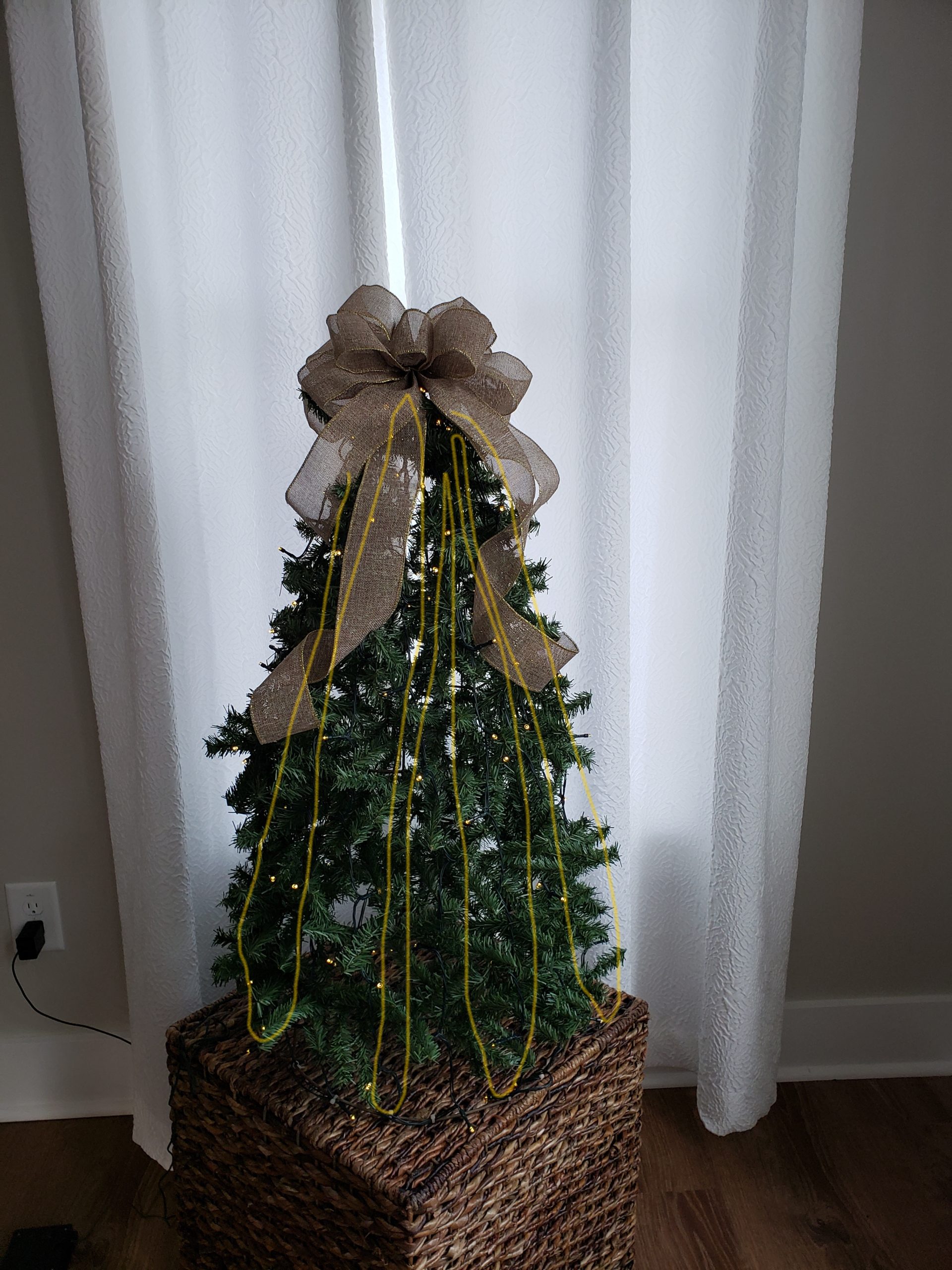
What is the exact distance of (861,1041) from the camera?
1.62 meters

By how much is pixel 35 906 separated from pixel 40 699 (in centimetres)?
36

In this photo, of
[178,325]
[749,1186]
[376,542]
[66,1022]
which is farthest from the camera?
[66,1022]

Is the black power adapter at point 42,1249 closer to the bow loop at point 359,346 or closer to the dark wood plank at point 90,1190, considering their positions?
the dark wood plank at point 90,1190

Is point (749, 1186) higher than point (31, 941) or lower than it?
lower

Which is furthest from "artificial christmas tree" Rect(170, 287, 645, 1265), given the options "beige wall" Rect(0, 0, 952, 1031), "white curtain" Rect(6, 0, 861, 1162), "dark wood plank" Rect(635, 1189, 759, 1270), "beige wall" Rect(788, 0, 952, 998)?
"beige wall" Rect(788, 0, 952, 998)

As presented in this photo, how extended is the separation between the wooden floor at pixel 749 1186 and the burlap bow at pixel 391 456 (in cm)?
94

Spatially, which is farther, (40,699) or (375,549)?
(40,699)

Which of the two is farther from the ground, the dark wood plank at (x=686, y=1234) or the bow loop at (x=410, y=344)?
the bow loop at (x=410, y=344)

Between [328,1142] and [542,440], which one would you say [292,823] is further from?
[542,440]

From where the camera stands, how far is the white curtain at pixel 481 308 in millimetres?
1169

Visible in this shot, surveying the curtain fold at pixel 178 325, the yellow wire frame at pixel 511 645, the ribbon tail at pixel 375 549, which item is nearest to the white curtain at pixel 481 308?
the curtain fold at pixel 178 325

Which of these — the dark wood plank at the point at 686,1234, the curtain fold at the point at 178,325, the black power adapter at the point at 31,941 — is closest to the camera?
the curtain fold at the point at 178,325

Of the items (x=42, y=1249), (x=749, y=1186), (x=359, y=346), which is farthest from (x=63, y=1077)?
(x=359, y=346)

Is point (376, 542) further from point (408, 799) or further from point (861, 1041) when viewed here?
point (861, 1041)
